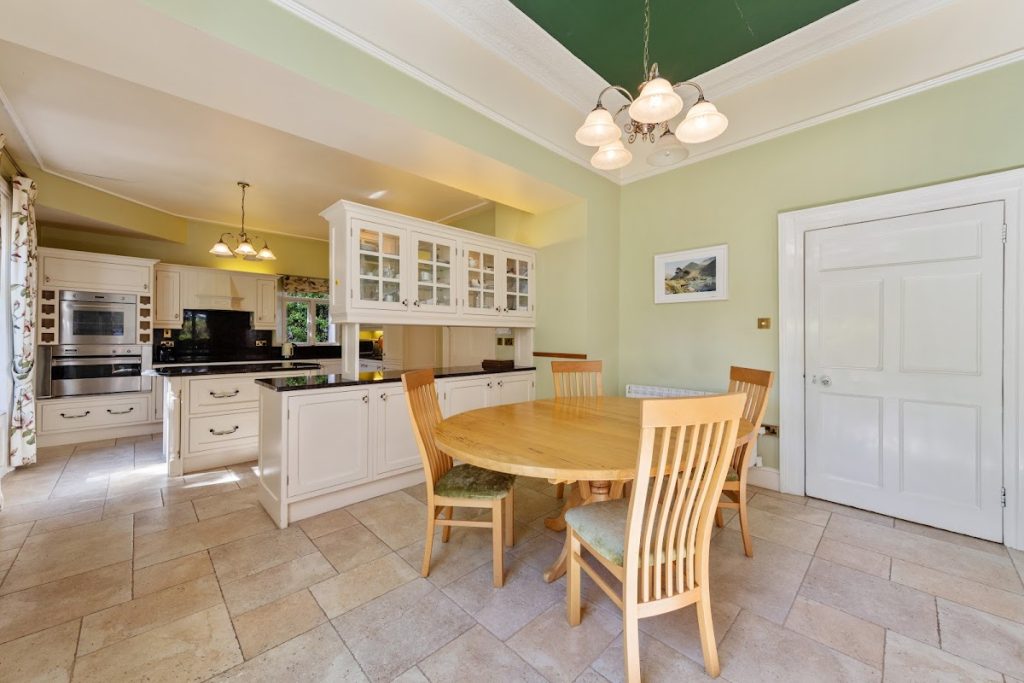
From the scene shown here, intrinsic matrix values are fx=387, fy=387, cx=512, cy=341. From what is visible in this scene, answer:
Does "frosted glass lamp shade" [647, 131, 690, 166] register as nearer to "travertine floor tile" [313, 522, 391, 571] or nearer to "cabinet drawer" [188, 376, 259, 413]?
"travertine floor tile" [313, 522, 391, 571]

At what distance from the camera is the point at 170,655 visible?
4.66 feet

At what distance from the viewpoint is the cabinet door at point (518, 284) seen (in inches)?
148

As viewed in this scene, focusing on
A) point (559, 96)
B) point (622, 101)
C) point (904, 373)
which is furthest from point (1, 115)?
point (904, 373)

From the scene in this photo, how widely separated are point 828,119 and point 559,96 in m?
1.87

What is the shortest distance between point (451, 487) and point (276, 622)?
0.86 m

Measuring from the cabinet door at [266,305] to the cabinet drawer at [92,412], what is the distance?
1578mm

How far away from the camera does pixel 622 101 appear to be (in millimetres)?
2889

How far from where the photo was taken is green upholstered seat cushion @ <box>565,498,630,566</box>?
4.40 ft

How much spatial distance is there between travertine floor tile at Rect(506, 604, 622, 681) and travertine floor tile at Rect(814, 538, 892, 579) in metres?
1.33

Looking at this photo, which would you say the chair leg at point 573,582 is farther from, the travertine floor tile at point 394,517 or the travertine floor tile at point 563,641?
the travertine floor tile at point 394,517

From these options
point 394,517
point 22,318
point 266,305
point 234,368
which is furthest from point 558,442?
point 266,305

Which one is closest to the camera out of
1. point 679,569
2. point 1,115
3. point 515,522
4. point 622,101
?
point 679,569

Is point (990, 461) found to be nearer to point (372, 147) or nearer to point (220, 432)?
point (372, 147)

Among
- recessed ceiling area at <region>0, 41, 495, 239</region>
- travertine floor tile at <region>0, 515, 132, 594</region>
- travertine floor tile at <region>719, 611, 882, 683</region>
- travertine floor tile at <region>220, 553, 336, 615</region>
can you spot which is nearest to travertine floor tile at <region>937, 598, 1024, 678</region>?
travertine floor tile at <region>719, 611, 882, 683</region>
